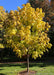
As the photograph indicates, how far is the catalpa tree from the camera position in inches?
344

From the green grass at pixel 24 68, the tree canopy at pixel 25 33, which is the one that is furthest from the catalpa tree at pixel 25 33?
the green grass at pixel 24 68

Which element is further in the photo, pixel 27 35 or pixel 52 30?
pixel 52 30

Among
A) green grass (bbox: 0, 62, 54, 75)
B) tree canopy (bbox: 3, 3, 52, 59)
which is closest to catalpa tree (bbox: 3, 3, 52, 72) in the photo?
tree canopy (bbox: 3, 3, 52, 59)

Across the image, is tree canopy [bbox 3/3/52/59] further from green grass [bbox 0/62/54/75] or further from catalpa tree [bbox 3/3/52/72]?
green grass [bbox 0/62/54/75]

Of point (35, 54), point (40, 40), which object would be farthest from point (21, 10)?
point (35, 54)

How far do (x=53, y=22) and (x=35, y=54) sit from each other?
11.6 metres

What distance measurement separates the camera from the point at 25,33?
8.68 m

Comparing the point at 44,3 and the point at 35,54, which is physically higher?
→ the point at 44,3

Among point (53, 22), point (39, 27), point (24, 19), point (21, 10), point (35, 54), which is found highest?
point (53, 22)

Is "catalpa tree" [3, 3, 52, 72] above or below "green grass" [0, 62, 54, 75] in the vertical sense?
Answer: above

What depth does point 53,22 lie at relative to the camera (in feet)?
63.3

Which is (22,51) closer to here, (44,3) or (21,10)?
(21,10)

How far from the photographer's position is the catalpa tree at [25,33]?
344 inches

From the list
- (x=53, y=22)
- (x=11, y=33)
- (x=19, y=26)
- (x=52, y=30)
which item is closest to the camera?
(x=11, y=33)
